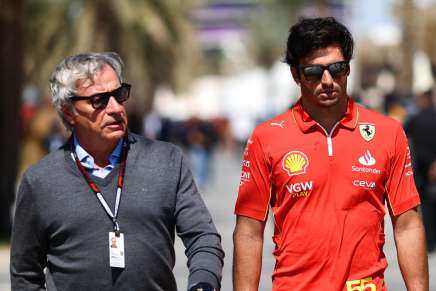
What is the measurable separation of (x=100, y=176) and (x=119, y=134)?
174 millimetres

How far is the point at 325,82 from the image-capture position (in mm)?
5133

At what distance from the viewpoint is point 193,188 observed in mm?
4902

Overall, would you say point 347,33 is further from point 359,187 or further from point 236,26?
point 236,26

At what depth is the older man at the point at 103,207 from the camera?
475 centimetres

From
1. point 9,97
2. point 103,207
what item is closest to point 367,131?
point 103,207

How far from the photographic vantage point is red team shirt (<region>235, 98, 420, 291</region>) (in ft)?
16.4

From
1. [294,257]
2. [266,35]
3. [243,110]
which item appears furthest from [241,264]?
[266,35]

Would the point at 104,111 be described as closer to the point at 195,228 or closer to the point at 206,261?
the point at 195,228

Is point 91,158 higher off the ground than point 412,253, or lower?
higher

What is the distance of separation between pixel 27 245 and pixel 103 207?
13.5 inches

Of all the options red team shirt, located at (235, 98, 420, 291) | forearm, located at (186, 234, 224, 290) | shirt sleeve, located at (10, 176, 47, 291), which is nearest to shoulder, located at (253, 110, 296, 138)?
red team shirt, located at (235, 98, 420, 291)

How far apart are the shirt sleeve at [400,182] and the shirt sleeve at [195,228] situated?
760 millimetres

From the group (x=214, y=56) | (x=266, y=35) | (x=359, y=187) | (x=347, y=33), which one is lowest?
(x=214, y=56)

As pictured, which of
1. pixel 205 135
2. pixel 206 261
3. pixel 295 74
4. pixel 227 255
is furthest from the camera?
pixel 205 135
